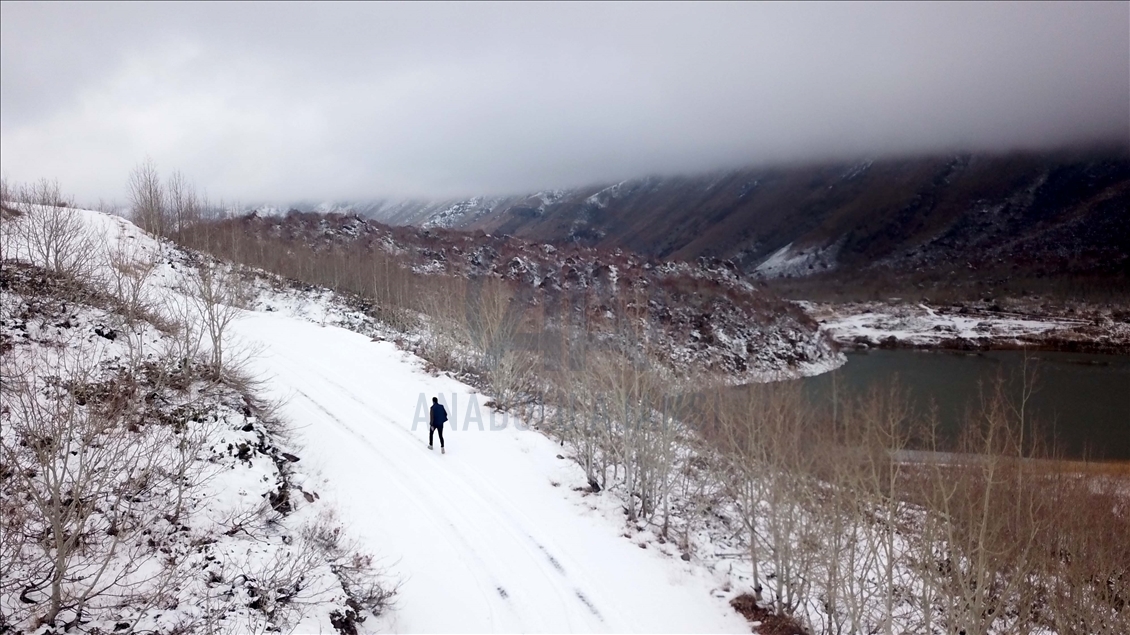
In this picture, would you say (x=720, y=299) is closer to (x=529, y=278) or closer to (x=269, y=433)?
(x=529, y=278)

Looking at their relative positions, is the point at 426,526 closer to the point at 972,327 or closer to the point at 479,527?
the point at 479,527

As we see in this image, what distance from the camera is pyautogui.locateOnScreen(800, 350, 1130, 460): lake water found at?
1037 inches

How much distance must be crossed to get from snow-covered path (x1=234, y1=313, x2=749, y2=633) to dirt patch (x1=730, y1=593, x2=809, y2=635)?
467 mm

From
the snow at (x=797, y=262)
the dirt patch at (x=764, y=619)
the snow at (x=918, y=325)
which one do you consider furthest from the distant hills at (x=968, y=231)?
the dirt patch at (x=764, y=619)

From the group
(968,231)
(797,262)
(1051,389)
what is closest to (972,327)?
(1051,389)

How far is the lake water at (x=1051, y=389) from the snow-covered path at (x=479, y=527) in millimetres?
11922

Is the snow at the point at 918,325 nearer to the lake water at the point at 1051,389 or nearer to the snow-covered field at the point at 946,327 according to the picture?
the snow-covered field at the point at 946,327

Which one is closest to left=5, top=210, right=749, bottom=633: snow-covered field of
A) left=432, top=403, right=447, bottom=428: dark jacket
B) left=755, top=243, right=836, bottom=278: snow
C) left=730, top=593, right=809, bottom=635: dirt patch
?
left=730, top=593, right=809, bottom=635: dirt patch

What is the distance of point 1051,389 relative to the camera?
3391 centimetres

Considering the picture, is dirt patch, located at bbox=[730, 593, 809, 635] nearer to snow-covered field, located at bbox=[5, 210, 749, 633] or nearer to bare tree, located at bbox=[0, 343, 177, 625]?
snow-covered field, located at bbox=[5, 210, 749, 633]

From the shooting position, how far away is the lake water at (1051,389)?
26.3 m

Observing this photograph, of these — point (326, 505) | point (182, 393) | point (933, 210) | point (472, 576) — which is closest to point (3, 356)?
point (182, 393)

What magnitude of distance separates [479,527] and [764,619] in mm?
7726

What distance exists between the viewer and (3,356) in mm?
13273
